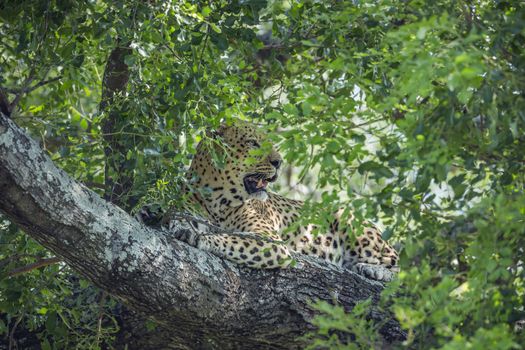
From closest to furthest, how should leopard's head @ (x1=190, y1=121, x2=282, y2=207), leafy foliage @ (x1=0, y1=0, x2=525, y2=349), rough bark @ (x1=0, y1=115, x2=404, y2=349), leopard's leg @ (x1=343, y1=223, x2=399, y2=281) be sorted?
leafy foliage @ (x1=0, y1=0, x2=525, y2=349) < rough bark @ (x1=0, y1=115, x2=404, y2=349) < leopard's head @ (x1=190, y1=121, x2=282, y2=207) < leopard's leg @ (x1=343, y1=223, x2=399, y2=281)

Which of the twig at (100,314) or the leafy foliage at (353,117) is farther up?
the leafy foliage at (353,117)

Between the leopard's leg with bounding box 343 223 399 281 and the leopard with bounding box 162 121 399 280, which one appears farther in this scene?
the leopard's leg with bounding box 343 223 399 281

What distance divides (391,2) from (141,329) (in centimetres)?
295

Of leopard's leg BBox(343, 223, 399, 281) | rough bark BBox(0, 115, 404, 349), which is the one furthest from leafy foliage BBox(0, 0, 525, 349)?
leopard's leg BBox(343, 223, 399, 281)

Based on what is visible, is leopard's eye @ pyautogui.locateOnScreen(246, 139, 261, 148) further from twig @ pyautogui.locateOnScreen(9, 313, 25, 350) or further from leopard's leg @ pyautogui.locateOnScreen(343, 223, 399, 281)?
twig @ pyautogui.locateOnScreen(9, 313, 25, 350)

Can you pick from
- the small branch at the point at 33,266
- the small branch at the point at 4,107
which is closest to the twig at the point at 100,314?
the small branch at the point at 33,266

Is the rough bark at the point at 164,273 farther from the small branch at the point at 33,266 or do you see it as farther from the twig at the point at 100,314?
the small branch at the point at 33,266

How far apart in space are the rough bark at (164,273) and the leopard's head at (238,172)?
163 centimetres

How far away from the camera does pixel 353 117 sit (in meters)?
7.25

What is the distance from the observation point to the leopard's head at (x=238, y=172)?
8.70m

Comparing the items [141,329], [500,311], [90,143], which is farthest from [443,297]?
[90,143]

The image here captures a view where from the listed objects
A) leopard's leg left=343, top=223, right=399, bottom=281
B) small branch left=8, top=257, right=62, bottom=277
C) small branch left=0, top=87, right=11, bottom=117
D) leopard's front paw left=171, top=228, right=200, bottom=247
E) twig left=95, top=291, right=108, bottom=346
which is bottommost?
leopard's leg left=343, top=223, right=399, bottom=281

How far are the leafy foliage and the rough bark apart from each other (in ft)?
1.51

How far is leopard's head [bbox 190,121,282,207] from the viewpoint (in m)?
8.70
